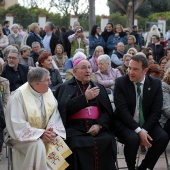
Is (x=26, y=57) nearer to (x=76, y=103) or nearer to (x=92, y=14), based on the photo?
(x=76, y=103)

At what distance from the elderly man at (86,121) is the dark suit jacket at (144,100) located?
173mm

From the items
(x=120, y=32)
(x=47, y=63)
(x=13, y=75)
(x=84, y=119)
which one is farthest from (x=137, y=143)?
(x=120, y=32)

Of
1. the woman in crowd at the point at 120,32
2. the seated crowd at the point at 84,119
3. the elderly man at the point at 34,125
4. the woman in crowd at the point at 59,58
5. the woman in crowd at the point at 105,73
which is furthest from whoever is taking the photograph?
the woman in crowd at the point at 120,32

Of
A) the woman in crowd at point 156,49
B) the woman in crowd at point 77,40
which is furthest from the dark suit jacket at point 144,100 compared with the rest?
the woman in crowd at point 156,49

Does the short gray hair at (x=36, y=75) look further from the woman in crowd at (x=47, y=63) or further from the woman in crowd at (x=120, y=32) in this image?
the woman in crowd at (x=120, y=32)

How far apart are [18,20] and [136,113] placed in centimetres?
2698

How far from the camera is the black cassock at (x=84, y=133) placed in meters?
5.77

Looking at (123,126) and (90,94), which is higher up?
(90,94)

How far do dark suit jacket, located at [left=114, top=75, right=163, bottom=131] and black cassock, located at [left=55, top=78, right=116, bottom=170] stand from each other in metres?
0.17

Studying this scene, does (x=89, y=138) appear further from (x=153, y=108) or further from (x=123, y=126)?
(x=153, y=108)

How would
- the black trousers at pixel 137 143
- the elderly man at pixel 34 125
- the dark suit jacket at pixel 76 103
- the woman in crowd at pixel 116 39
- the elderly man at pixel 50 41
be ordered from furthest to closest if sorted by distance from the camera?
the woman in crowd at pixel 116 39 < the elderly man at pixel 50 41 < the black trousers at pixel 137 143 < the dark suit jacket at pixel 76 103 < the elderly man at pixel 34 125

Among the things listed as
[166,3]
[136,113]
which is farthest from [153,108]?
[166,3]

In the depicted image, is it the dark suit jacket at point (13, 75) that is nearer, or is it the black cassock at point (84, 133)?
the black cassock at point (84, 133)

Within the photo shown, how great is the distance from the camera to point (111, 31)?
47.9 feet
